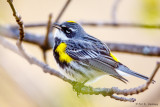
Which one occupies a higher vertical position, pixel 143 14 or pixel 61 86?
pixel 143 14

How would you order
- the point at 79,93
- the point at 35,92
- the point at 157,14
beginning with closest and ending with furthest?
Result: the point at 35,92 < the point at 79,93 < the point at 157,14

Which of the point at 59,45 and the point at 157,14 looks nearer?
the point at 157,14

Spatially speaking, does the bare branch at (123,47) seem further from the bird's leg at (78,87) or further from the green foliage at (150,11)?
the bird's leg at (78,87)

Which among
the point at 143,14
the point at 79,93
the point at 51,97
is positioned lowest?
the point at 79,93

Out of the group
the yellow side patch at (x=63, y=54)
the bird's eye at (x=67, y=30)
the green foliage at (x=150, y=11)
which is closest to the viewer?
the green foliage at (x=150, y=11)

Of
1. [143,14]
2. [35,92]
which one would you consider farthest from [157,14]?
[35,92]

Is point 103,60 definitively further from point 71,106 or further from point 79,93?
point 71,106

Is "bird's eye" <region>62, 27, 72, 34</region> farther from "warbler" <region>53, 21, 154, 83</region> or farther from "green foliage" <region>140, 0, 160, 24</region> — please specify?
"green foliage" <region>140, 0, 160, 24</region>

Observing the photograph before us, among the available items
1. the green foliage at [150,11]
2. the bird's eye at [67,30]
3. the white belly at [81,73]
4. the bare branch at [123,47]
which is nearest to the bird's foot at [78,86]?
the white belly at [81,73]

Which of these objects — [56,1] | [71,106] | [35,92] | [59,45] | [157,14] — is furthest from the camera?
[56,1]
